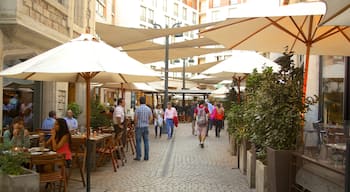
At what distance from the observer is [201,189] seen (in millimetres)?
8008

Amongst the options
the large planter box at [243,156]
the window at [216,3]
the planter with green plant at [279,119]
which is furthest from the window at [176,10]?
the planter with green plant at [279,119]

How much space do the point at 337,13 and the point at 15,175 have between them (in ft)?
15.1

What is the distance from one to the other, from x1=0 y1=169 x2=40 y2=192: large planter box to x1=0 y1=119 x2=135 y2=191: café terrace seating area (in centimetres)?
49

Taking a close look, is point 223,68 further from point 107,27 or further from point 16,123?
point 107,27

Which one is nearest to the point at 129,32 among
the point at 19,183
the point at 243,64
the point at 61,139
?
the point at 243,64

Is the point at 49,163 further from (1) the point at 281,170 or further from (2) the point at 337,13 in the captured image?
(2) the point at 337,13

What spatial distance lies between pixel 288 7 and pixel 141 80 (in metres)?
3.52

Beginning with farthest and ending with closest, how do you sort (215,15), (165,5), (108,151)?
(215,15) → (165,5) → (108,151)

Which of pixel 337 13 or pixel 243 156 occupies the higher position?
pixel 337 13

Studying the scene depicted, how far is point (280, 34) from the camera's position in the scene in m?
7.68

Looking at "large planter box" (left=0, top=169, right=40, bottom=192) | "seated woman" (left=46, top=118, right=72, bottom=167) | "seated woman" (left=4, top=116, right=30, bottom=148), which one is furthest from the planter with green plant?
"seated woman" (left=4, top=116, right=30, bottom=148)

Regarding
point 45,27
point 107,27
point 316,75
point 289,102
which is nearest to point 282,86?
point 289,102

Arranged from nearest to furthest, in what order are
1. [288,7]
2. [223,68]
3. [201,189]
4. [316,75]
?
[288,7] < [201,189] < [316,75] < [223,68]

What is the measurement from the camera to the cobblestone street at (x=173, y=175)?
8.13 m
